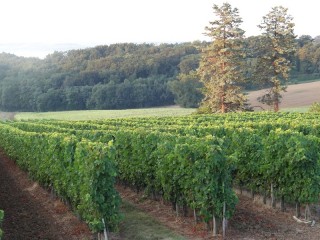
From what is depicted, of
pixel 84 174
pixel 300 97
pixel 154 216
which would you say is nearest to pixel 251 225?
pixel 154 216

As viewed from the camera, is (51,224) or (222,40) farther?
(222,40)

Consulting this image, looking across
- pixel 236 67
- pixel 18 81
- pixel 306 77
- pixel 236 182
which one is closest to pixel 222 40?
pixel 236 67

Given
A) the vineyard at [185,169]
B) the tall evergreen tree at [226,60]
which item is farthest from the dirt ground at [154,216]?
the tall evergreen tree at [226,60]

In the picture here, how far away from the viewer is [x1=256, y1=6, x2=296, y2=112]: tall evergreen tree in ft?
196

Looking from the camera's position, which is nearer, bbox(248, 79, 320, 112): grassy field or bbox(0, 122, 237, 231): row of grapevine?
bbox(0, 122, 237, 231): row of grapevine

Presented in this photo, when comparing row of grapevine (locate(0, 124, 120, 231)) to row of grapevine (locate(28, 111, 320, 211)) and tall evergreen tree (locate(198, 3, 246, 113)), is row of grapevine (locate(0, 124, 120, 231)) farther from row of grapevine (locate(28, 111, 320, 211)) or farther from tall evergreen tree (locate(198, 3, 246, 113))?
tall evergreen tree (locate(198, 3, 246, 113))

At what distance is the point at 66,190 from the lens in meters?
17.2

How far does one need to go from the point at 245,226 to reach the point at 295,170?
113 inches

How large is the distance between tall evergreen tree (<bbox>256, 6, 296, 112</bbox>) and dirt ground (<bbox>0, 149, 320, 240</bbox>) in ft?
143

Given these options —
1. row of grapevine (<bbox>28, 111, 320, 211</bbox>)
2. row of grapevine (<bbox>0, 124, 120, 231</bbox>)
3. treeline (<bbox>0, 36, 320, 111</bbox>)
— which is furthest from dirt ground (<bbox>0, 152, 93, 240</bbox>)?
treeline (<bbox>0, 36, 320, 111</bbox>)

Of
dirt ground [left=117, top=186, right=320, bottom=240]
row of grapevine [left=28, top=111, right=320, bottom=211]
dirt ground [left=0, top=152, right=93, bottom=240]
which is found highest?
row of grapevine [left=28, top=111, right=320, bottom=211]

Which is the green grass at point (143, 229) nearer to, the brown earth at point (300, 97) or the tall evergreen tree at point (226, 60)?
the tall evergreen tree at point (226, 60)

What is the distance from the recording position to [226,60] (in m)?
56.4

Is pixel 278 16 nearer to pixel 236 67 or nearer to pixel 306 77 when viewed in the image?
pixel 236 67
